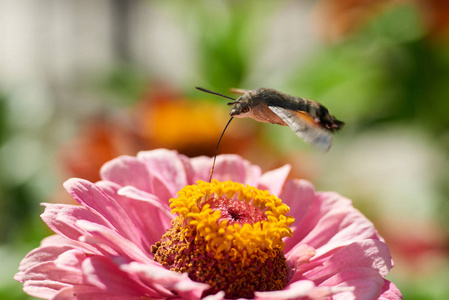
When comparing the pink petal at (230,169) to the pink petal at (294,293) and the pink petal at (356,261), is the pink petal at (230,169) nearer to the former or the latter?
the pink petal at (356,261)

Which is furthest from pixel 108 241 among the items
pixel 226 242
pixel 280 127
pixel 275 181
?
pixel 280 127

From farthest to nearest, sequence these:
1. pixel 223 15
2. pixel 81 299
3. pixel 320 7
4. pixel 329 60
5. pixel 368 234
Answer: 1. pixel 320 7
2. pixel 223 15
3. pixel 329 60
4. pixel 368 234
5. pixel 81 299


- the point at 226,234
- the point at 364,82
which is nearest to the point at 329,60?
the point at 364,82

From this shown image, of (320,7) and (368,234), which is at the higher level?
(320,7)

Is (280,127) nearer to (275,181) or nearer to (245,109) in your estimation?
(275,181)

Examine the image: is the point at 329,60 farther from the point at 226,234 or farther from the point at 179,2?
the point at 226,234

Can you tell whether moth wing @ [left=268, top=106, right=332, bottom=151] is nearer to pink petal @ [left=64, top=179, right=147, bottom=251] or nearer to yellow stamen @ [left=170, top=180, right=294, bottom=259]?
yellow stamen @ [left=170, top=180, right=294, bottom=259]

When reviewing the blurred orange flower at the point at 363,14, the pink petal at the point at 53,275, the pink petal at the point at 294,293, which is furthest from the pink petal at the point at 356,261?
the blurred orange flower at the point at 363,14
